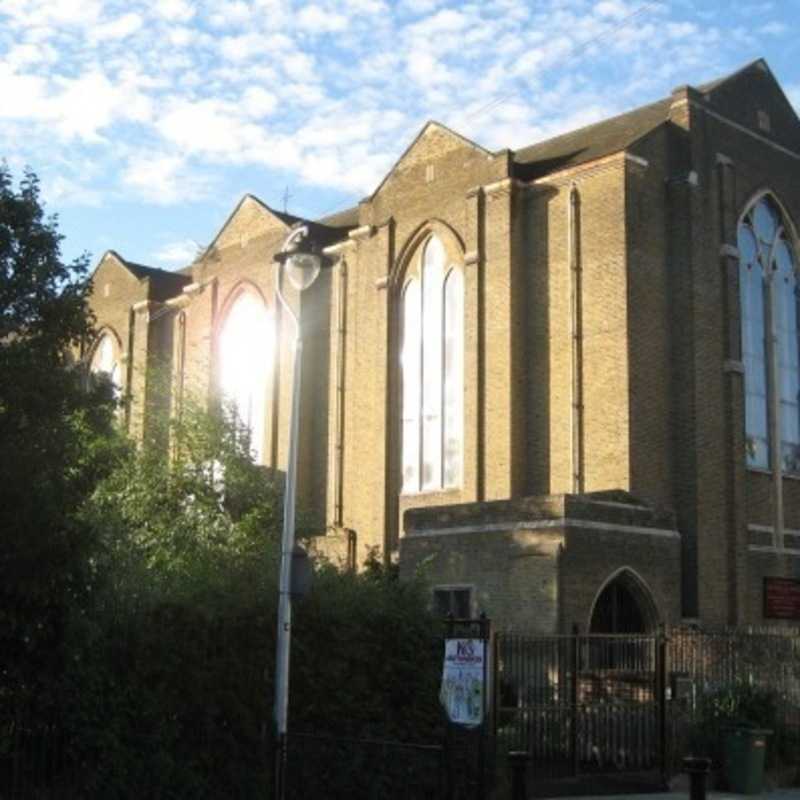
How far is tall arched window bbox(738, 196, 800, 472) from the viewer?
108 feet

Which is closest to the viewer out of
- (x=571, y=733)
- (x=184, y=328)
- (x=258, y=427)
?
(x=571, y=733)

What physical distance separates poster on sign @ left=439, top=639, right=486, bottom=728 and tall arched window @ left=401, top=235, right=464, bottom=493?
63.4ft

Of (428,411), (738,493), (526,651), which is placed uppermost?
(428,411)

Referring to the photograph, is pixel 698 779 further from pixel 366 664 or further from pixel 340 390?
pixel 340 390

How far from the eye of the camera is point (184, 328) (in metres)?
43.8

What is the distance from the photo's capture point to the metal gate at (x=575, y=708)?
55.0ft

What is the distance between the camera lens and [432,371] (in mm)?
34219

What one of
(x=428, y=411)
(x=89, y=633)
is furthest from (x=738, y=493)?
(x=89, y=633)

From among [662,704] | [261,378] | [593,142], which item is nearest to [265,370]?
[261,378]

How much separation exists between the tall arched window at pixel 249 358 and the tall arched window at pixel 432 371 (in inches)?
249

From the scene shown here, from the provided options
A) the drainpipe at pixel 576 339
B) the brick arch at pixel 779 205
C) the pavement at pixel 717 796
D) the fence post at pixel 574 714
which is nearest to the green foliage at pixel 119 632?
the fence post at pixel 574 714

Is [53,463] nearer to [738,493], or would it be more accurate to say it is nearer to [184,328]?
[738,493]

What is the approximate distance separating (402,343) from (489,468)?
18.3 ft

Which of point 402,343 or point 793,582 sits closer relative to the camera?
point 793,582
